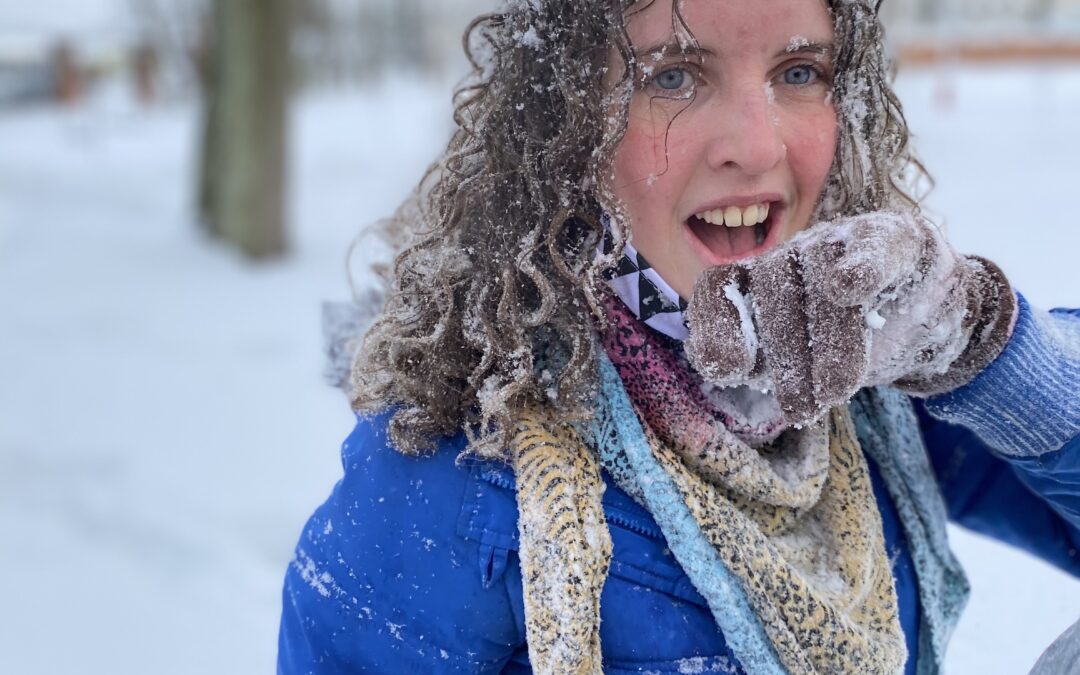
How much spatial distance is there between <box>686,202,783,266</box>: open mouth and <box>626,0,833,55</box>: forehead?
199 millimetres

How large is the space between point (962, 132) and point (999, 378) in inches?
285

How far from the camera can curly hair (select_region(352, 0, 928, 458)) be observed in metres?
1.18

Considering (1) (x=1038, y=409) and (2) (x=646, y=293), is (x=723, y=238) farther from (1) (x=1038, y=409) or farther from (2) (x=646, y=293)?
(1) (x=1038, y=409)

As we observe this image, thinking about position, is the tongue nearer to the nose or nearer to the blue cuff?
the nose

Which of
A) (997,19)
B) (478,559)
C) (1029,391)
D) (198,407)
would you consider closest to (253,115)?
(198,407)

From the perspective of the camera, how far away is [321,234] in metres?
8.55

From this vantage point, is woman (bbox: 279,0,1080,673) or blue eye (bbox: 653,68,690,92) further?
blue eye (bbox: 653,68,690,92)

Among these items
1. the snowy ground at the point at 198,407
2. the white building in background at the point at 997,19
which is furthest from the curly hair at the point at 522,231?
the white building in background at the point at 997,19

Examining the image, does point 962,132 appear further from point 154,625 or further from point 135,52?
point 135,52

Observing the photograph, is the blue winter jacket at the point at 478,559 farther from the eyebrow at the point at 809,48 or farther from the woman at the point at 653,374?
the eyebrow at the point at 809,48

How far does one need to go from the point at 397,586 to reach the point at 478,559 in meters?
0.10

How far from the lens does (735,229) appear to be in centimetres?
126

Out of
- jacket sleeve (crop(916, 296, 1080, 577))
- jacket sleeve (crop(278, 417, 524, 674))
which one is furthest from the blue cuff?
jacket sleeve (crop(278, 417, 524, 674))

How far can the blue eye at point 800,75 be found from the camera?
124 cm
